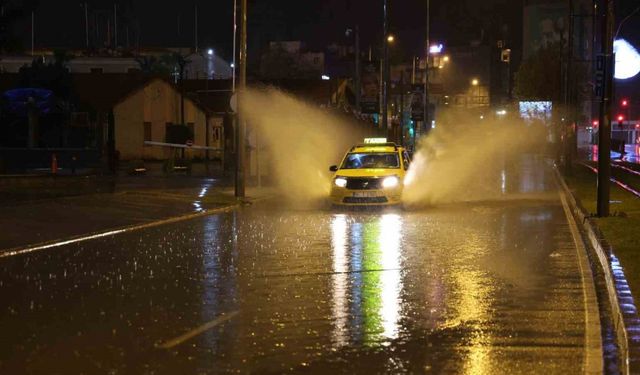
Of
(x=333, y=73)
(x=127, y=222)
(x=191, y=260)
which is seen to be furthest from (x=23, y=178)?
(x=333, y=73)

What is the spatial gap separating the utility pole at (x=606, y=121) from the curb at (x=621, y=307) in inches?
123

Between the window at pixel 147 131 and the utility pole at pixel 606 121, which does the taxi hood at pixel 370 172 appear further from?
the window at pixel 147 131

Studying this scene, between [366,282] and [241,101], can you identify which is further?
[241,101]

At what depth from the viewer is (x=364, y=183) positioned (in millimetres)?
21047

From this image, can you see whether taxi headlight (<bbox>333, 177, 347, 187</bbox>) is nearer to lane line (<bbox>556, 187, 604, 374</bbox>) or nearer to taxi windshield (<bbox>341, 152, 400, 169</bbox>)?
taxi windshield (<bbox>341, 152, 400, 169</bbox>)

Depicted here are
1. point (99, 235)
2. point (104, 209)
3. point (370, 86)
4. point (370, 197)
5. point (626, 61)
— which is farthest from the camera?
point (626, 61)

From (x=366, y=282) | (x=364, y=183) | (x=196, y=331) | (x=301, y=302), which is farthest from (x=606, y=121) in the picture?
(x=196, y=331)

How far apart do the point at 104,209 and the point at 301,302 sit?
11.7 m

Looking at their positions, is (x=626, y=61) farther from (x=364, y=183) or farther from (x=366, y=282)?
(x=366, y=282)

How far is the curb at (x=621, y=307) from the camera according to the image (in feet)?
22.8

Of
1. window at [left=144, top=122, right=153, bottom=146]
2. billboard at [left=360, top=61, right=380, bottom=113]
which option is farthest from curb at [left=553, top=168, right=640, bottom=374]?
window at [left=144, top=122, right=153, bottom=146]

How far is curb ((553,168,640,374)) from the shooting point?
696 cm

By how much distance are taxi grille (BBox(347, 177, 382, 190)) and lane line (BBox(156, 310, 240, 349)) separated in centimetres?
1222

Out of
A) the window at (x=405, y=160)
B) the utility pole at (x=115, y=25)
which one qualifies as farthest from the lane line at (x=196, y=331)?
the utility pole at (x=115, y=25)
